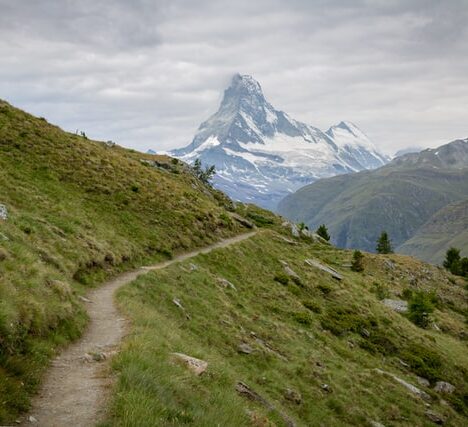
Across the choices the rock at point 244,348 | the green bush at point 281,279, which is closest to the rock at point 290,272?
the green bush at point 281,279

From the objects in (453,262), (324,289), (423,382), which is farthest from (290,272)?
(453,262)

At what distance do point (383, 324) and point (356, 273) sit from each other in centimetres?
2153

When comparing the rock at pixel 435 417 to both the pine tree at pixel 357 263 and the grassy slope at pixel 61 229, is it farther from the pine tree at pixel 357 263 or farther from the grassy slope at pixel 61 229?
the pine tree at pixel 357 263

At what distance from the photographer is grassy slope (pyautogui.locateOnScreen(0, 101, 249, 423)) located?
43.0 feet

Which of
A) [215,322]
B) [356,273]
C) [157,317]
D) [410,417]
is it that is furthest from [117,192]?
[356,273]

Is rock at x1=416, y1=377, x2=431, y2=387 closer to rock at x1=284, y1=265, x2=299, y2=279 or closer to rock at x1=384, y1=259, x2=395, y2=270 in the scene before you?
rock at x1=284, y1=265, x2=299, y2=279

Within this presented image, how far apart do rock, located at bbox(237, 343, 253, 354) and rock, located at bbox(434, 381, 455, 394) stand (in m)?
17.8

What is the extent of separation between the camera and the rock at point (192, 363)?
14991 millimetres

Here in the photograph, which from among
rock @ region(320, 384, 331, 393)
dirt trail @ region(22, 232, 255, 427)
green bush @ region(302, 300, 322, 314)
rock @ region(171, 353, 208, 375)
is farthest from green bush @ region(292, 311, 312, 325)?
rock @ region(171, 353, 208, 375)

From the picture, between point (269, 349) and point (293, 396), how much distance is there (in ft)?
13.6

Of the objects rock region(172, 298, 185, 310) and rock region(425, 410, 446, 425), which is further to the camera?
rock region(425, 410, 446, 425)

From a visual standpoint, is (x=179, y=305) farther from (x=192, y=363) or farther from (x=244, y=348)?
(x=192, y=363)

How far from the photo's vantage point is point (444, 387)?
33938 millimetres

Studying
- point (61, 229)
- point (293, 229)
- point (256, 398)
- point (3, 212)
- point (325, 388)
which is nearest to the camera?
point (256, 398)
